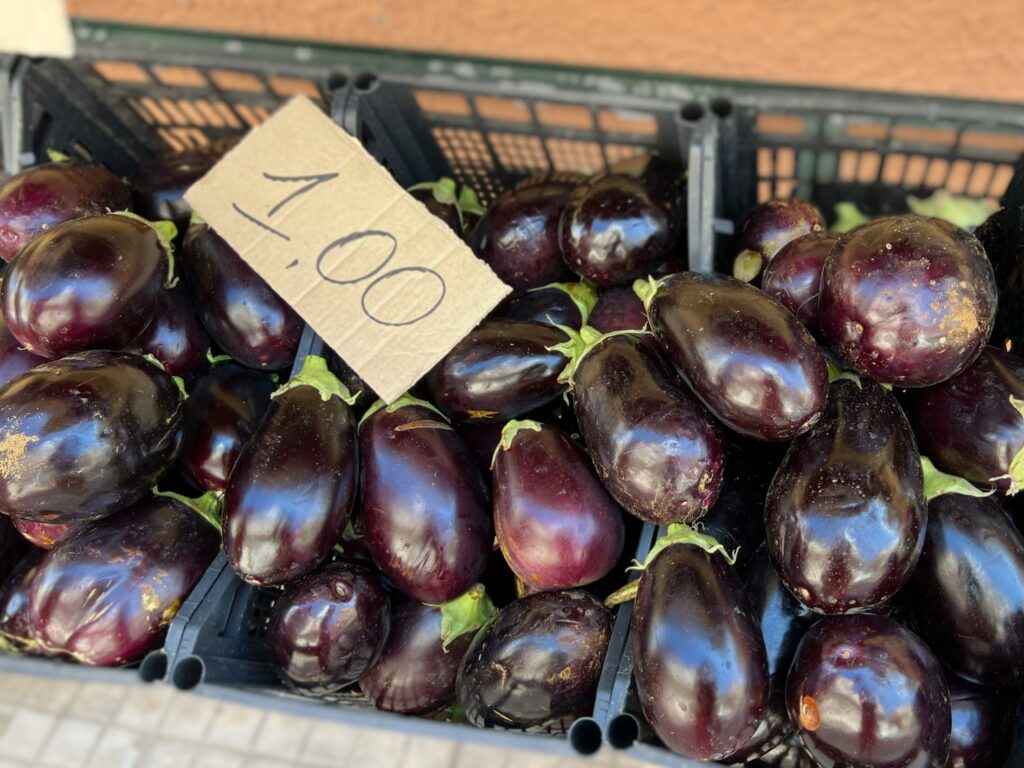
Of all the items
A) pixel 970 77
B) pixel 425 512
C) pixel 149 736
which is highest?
pixel 425 512

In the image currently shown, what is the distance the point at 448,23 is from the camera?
1.70 m

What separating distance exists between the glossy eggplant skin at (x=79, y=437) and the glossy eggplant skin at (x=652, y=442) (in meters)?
0.43

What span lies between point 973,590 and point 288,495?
619 mm

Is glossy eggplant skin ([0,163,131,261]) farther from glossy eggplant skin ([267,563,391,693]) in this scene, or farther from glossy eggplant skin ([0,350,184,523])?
glossy eggplant skin ([267,563,391,693])

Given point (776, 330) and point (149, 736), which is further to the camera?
point (149, 736)

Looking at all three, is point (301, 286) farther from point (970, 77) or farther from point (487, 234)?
point (970, 77)

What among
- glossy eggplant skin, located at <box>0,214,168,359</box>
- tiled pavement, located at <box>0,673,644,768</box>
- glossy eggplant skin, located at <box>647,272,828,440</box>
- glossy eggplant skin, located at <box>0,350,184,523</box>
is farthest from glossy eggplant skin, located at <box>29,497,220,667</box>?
tiled pavement, located at <box>0,673,644,768</box>

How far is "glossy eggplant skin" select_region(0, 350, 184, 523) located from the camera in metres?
0.81

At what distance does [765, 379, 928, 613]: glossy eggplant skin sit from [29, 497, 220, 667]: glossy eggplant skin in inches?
23.3

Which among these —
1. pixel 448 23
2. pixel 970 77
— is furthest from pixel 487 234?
pixel 970 77

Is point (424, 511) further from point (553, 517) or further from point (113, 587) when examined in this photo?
point (113, 587)

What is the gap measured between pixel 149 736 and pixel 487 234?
3.75 ft

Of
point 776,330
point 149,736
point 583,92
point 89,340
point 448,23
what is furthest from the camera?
point 448,23

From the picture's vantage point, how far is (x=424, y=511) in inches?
33.6
